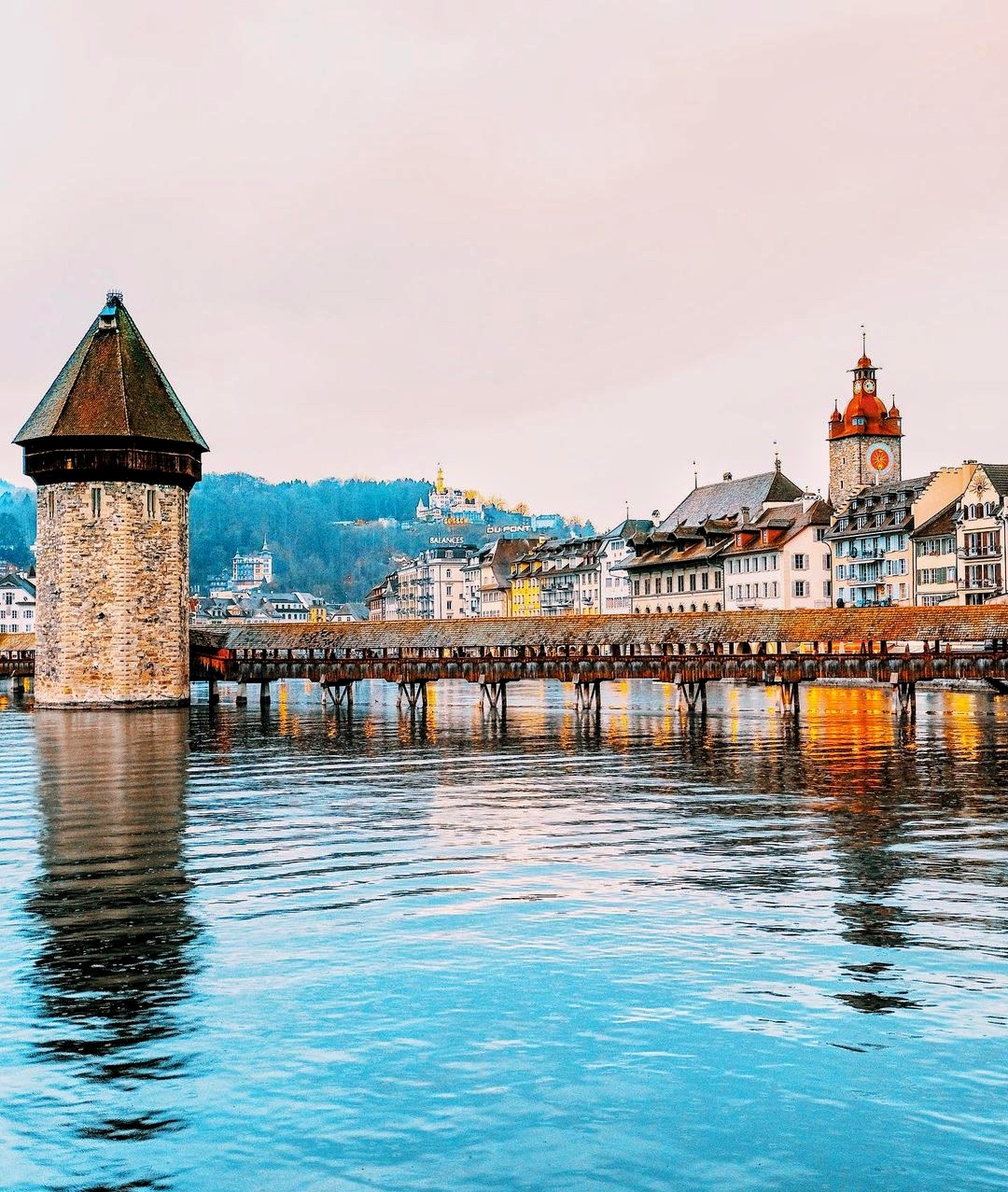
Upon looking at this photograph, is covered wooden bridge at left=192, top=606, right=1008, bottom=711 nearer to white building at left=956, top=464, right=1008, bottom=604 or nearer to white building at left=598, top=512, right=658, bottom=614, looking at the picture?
white building at left=956, top=464, right=1008, bottom=604

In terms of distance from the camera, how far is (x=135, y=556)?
60.1 meters

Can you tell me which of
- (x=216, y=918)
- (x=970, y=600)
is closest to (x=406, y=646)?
(x=970, y=600)

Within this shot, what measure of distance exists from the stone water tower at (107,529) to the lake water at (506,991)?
32.5 metres

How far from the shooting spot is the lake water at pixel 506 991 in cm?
962

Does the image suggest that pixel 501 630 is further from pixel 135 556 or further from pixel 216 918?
pixel 216 918

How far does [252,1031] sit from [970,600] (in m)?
68.4

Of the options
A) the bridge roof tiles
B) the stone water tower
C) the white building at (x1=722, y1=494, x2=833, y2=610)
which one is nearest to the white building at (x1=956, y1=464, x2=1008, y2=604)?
the white building at (x1=722, y1=494, x2=833, y2=610)

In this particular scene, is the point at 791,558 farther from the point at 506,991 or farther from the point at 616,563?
the point at 506,991

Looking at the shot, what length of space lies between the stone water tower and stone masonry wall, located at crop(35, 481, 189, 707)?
4 cm

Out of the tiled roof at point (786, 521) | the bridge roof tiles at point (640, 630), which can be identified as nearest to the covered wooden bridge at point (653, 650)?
the bridge roof tiles at point (640, 630)

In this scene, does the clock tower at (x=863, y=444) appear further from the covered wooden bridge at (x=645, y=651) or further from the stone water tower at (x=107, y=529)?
the stone water tower at (x=107, y=529)

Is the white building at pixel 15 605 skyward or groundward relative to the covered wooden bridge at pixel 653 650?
skyward

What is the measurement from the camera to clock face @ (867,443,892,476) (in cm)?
10081

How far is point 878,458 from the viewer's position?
100938 mm
